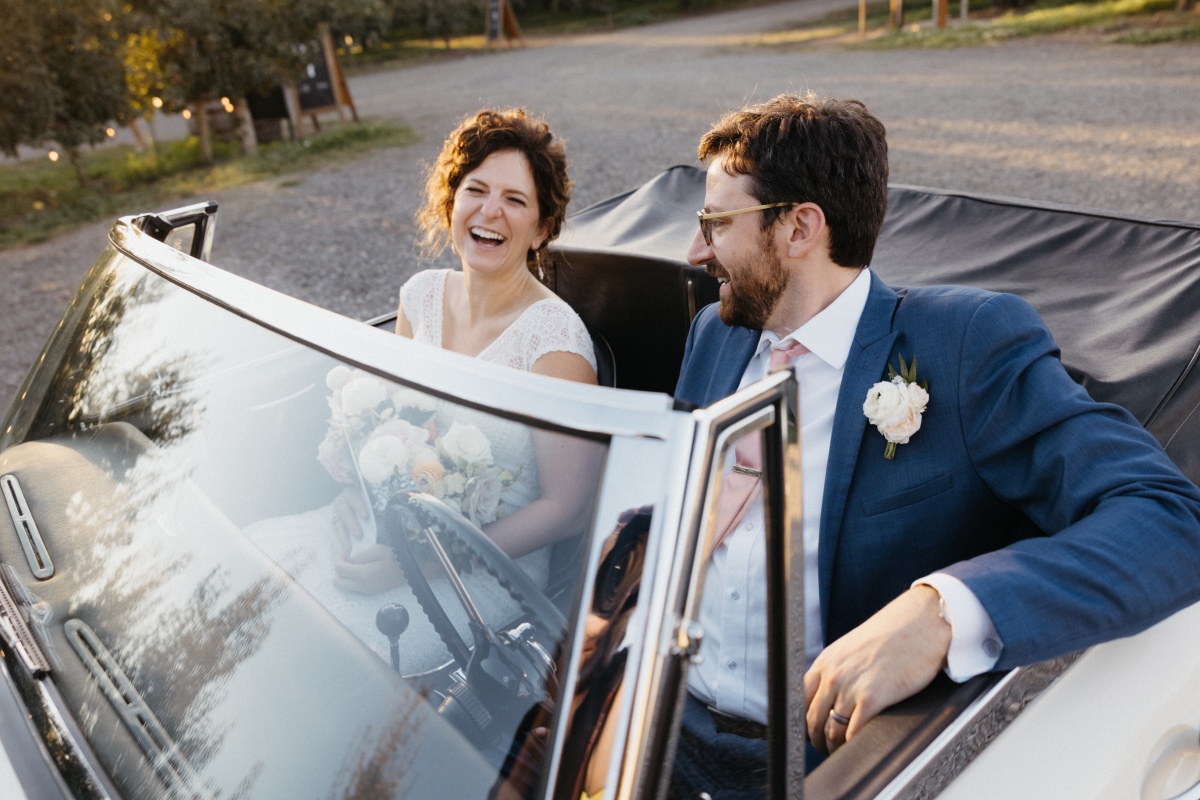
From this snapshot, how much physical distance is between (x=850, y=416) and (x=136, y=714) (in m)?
1.16

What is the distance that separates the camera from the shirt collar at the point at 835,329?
1.76 meters

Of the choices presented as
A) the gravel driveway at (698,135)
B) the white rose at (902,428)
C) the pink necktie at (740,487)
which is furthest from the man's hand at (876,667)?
the gravel driveway at (698,135)

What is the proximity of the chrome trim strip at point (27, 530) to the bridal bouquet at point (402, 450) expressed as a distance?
19.9 inches

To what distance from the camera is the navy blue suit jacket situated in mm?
1273

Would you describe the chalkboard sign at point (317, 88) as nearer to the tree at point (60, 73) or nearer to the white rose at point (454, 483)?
the tree at point (60, 73)

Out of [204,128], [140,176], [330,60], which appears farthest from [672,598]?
[330,60]

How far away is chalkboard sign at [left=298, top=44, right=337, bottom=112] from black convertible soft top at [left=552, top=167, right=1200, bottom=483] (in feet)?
36.8

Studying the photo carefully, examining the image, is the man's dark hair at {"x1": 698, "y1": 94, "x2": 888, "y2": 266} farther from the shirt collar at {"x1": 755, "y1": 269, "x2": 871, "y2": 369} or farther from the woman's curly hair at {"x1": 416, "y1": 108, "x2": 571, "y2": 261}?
the woman's curly hair at {"x1": 416, "y1": 108, "x2": 571, "y2": 261}

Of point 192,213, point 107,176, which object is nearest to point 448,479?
point 192,213

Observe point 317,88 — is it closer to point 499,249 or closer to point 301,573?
point 499,249

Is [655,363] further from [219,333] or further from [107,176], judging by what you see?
[107,176]

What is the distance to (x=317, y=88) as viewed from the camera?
43.1 ft

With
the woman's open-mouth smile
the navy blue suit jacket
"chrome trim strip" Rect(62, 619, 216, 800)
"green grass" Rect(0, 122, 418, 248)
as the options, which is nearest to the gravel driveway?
"green grass" Rect(0, 122, 418, 248)

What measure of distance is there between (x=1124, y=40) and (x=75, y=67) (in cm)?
1424
